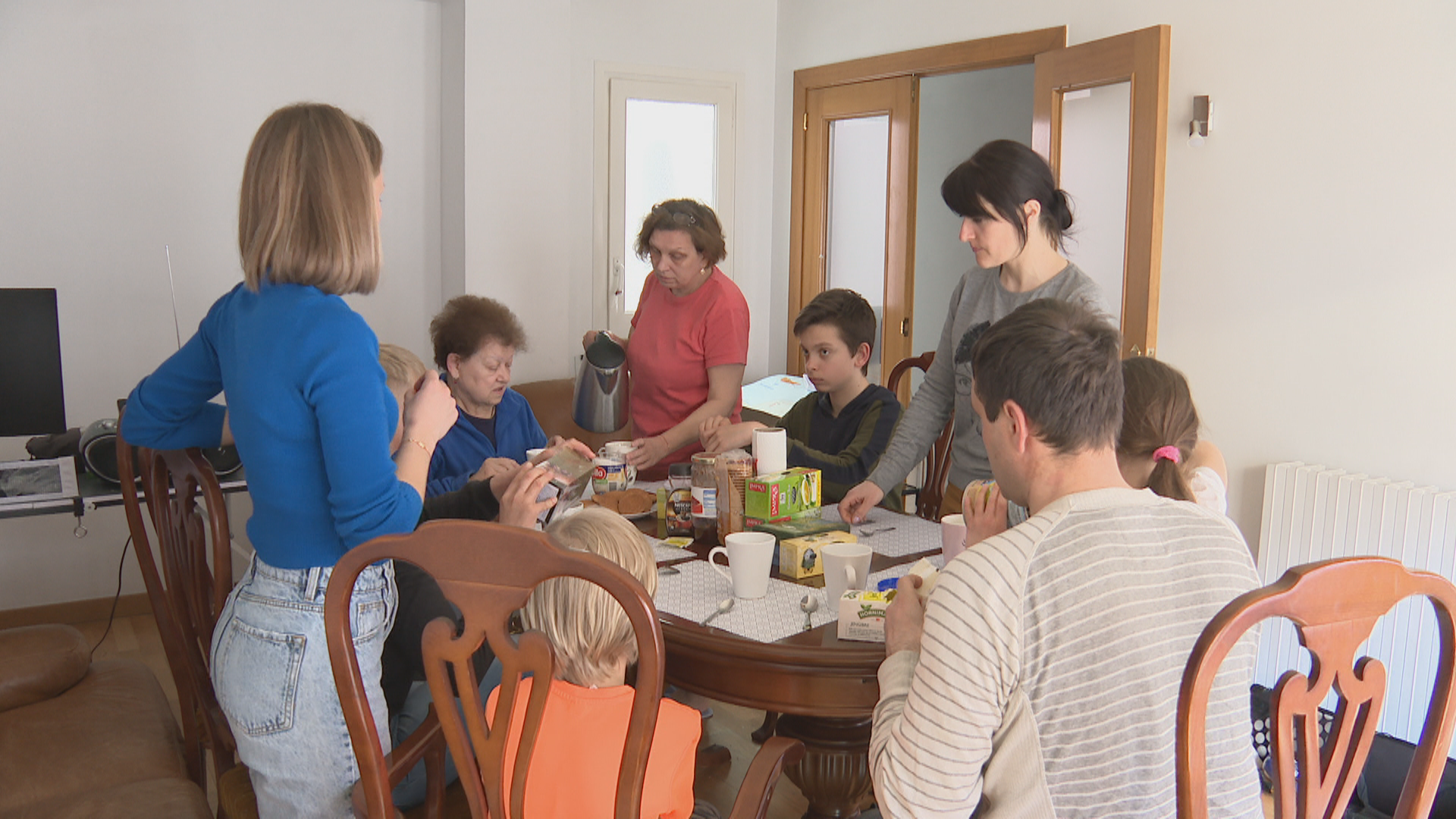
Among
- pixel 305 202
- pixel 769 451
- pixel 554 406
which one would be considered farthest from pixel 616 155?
pixel 305 202

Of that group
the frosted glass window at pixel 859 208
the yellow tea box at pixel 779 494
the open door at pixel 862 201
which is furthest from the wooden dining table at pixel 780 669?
the frosted glass window at pixel 859 208

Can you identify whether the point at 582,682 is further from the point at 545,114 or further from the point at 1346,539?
the point at 545,114

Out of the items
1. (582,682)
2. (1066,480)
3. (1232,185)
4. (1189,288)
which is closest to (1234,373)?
(1189,288)

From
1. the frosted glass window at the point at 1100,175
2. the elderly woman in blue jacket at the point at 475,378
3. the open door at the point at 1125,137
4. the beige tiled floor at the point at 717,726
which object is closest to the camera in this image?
the elderly woman in blue jacket at the point at 475,378

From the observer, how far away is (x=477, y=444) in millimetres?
2500

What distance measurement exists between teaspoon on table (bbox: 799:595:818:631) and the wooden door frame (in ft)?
8.84

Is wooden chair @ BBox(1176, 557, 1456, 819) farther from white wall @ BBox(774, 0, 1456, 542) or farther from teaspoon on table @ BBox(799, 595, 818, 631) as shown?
white wall @ BBox(774, 0, 1456, 542)

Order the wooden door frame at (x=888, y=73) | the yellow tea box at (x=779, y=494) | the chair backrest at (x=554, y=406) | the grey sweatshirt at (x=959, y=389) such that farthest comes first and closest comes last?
the chair backrest at (x=554, y=406), the wooden door frame at (x=888, y=73), the grey sweatshirt at (x=959, y=389), the yellow tea box at (x=779, y=494)

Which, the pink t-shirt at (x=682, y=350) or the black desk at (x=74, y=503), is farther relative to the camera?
the pink t-shirt at (x=682, y=350)

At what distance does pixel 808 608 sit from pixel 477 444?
3.61ft

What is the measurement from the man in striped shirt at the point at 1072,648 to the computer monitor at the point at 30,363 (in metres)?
2.65

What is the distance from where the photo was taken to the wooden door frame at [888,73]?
385cm

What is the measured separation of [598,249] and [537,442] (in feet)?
6.92

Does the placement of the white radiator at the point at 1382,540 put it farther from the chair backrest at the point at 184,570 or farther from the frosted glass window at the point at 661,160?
the frosted glass window at the point at 661,160
